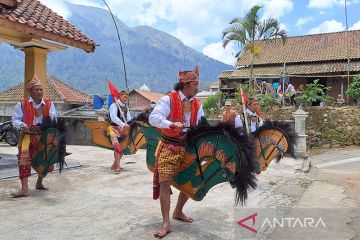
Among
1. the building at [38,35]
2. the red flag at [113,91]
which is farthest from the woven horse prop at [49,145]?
the building at [38,35]

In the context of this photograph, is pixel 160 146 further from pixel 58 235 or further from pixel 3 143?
pixel 3 143

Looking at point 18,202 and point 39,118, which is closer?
point 18,202

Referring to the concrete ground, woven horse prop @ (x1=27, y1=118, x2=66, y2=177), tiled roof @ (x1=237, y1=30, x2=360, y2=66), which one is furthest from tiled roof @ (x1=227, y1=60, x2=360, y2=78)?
woven horse prop @ (x1=27, y1=118, x2=66, y2=177)

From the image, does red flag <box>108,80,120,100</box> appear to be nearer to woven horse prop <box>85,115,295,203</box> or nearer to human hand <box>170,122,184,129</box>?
woven horse prop <box>85,115,295,203</box>

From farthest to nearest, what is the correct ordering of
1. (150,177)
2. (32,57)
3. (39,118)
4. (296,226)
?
1. (32,57)
2. (150,177)
3. (39,118)
4. (296,226)

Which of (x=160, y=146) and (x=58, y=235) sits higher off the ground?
(x=160, y=146)

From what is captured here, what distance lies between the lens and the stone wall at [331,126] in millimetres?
17234

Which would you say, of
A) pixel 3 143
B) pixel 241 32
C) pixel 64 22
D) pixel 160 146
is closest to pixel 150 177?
pixel 160 146

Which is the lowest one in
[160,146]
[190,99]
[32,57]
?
[160,146]

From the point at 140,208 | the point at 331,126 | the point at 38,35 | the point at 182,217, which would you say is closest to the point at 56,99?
the point at 331,126

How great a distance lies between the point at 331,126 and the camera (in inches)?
680

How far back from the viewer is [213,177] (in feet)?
13.2

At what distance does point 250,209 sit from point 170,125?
6.72ft

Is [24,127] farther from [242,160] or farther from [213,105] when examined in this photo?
[213,105]
